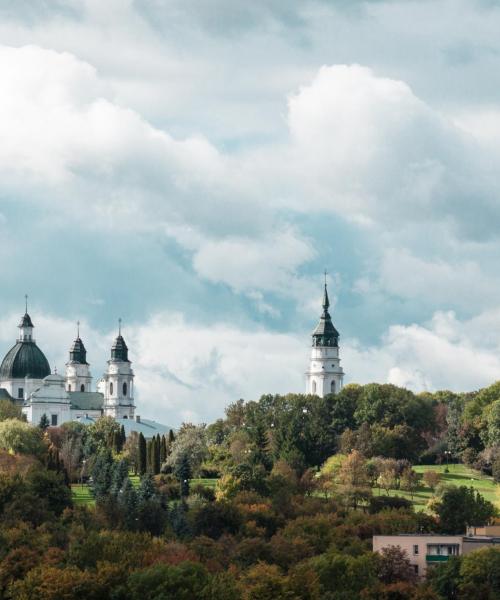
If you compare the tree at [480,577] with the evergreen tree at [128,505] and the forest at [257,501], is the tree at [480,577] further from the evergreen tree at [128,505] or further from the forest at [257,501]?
the evergreen tree at [128,505]

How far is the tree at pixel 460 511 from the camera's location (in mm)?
134875

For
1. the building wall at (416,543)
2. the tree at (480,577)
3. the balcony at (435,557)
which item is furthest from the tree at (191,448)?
the tree at (480,577)

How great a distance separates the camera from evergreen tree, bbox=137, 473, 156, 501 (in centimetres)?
13775

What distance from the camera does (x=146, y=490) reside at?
139 meters

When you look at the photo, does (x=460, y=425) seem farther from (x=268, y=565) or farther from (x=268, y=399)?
(x=268, y=565)

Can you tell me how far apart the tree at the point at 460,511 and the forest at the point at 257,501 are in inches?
5.3

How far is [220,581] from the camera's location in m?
109

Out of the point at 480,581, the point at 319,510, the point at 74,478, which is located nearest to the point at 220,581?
the point at 480,581

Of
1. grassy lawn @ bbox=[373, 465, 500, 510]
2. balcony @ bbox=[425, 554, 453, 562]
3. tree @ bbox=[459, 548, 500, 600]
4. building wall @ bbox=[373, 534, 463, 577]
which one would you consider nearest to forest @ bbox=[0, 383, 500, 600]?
tree @ bbox=[459, 548, 500, 600]

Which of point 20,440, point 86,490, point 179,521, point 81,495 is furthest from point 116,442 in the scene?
point 179,521

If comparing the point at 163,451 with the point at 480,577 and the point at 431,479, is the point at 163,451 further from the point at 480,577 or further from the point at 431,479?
the point at 480,577

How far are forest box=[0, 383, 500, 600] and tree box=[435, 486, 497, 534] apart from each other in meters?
0.14

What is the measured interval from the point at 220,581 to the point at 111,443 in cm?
7501

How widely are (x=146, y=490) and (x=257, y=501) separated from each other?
7.12 meters
